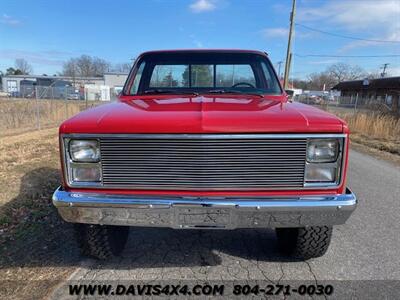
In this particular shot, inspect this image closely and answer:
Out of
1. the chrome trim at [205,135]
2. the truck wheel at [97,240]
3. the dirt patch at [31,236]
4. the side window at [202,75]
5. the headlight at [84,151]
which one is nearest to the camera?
the chrome trim at [205,135]

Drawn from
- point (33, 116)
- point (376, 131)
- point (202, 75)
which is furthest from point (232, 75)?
point (33, 116)

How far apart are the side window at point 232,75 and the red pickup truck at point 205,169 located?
1496mm

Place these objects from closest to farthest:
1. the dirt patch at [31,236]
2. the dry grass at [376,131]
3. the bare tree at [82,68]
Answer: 1. the dirt patch at [31,236]
2. the dry grass at [376,131]
3. the bare tree at [82,68]

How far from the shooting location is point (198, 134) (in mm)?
2553

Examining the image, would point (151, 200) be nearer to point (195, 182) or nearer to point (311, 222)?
point (195, 182)

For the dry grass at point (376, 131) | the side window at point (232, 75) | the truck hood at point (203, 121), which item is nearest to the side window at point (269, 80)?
the side window at point (232, 75)

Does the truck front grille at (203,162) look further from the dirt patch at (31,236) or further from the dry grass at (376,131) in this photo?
the dry grass at (376,131)

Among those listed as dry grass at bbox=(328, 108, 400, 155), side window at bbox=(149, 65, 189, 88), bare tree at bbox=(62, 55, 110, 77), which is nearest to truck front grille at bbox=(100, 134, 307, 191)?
side window at bbox=(149, 65, 189, 88)

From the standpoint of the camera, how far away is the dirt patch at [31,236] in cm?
297

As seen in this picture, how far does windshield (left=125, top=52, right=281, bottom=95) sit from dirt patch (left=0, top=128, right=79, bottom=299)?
1.80 m

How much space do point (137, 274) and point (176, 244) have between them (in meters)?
0.70

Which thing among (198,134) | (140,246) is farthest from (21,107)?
(198,134)

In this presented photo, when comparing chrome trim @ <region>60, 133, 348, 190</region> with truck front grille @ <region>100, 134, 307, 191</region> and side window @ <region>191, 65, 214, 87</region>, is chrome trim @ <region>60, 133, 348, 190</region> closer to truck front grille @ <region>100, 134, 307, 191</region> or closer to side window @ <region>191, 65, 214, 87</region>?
truck front grille @ <region>100, 134, 307, 191</region>

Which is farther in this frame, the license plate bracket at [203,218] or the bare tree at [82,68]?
the bare tree at [82,68]
